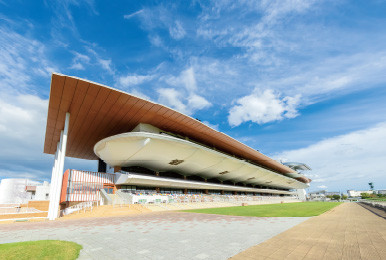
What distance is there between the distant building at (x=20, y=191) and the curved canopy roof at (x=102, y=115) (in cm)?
2043

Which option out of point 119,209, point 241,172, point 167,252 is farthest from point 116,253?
point 241,172

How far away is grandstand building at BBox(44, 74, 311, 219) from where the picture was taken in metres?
18.2

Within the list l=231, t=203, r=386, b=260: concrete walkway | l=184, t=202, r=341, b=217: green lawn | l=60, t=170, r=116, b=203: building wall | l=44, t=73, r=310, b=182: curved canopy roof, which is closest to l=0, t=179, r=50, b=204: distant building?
l=44, t=73, r=310, b=182: curved canopy roof

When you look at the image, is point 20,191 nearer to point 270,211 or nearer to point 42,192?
point 42,192

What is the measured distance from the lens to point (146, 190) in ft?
99.3

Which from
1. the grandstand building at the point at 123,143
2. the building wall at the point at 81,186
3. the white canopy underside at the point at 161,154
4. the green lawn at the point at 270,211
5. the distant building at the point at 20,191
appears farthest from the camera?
the distant building at the point at 20,191

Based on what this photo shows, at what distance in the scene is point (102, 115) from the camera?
21062 millimetres

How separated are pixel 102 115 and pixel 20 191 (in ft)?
151

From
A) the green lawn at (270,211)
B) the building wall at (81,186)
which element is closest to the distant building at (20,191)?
the building wall at (81,186)

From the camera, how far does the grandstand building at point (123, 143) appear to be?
18156 millimetres

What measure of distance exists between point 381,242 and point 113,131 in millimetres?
26176

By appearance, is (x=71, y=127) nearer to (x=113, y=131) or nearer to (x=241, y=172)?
(x=113, y=131)

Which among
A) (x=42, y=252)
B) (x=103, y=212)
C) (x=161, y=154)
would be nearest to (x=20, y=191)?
(x=161, y=154)

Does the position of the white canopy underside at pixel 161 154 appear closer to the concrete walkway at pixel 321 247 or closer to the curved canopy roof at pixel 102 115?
the curved canopy roof at pixel 102 115
